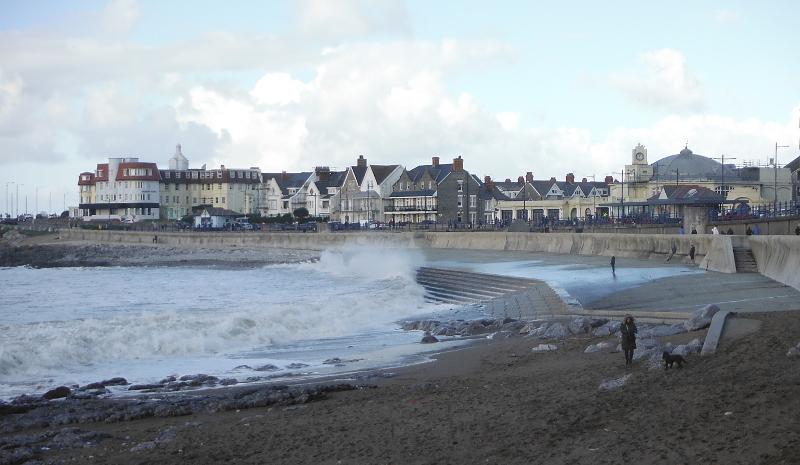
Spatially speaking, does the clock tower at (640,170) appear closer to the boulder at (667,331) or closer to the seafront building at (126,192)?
the seafront building at (126,192)

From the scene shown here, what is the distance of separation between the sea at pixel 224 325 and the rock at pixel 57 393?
0.74 meters

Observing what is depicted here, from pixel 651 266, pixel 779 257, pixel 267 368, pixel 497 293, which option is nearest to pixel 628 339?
pixel 267 368

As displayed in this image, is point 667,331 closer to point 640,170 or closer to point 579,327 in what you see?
point 579,327

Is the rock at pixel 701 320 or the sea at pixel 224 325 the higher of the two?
the rock at pixel 701 320

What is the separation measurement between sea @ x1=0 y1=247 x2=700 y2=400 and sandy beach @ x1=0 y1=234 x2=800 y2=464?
332 cm

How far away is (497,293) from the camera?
27828mm

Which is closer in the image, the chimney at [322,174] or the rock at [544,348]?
the rock at [544,348]

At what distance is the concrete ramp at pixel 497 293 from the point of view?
21.6m

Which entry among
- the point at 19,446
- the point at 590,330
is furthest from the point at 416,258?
the point at 19,446

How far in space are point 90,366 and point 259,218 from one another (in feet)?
294

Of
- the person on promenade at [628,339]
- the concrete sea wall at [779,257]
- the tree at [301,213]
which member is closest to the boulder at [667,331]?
the person on promenade at [628,339]

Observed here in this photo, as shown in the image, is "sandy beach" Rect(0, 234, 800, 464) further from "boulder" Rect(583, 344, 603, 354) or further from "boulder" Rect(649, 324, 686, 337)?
"boulder" Rect(649, 324, 686, 337)

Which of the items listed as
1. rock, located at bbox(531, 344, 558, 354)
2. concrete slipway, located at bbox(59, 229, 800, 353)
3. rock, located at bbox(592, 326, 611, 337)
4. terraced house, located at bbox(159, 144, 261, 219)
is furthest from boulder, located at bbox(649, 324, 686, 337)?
terraced house, located at bbox(159, 144, 261, 219)

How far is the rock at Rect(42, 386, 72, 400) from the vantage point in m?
12.3
